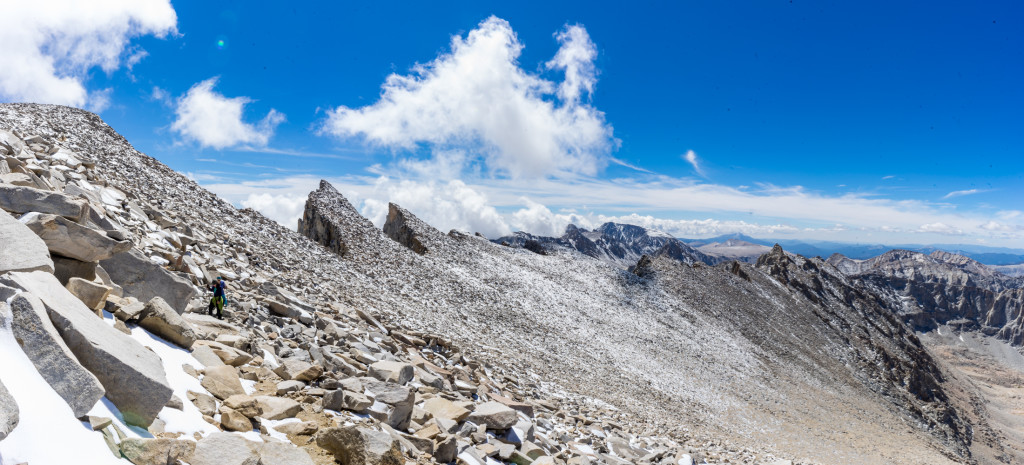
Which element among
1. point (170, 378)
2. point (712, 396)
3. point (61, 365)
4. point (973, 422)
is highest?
point (61, 365)

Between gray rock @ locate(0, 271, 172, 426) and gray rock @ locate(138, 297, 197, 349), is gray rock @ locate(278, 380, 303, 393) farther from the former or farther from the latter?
gray rock @ locate(0, 271, 172, 426)

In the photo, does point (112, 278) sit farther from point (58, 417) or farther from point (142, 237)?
point (58, 417)

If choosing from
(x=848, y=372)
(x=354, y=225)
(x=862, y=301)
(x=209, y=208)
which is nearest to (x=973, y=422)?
(x=862, y=301)

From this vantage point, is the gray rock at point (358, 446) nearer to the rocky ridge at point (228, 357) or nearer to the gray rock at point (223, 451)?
the rocky ridge at point (228, 357)

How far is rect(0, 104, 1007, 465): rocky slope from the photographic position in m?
7.07

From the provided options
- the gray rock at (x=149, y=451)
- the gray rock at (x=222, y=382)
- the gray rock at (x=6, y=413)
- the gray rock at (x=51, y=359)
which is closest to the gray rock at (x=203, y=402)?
the gray rock at (x=222, y=382)

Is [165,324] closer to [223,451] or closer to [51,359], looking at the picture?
[51,359]

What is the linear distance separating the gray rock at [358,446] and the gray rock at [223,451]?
1.44 meters

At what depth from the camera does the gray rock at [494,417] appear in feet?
39.2

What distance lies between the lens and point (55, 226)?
8.92 metres

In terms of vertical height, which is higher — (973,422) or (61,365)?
(61,365)

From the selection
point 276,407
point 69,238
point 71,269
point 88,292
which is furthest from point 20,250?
point 276,407

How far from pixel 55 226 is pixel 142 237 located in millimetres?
7862

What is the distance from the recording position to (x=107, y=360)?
617 cm
